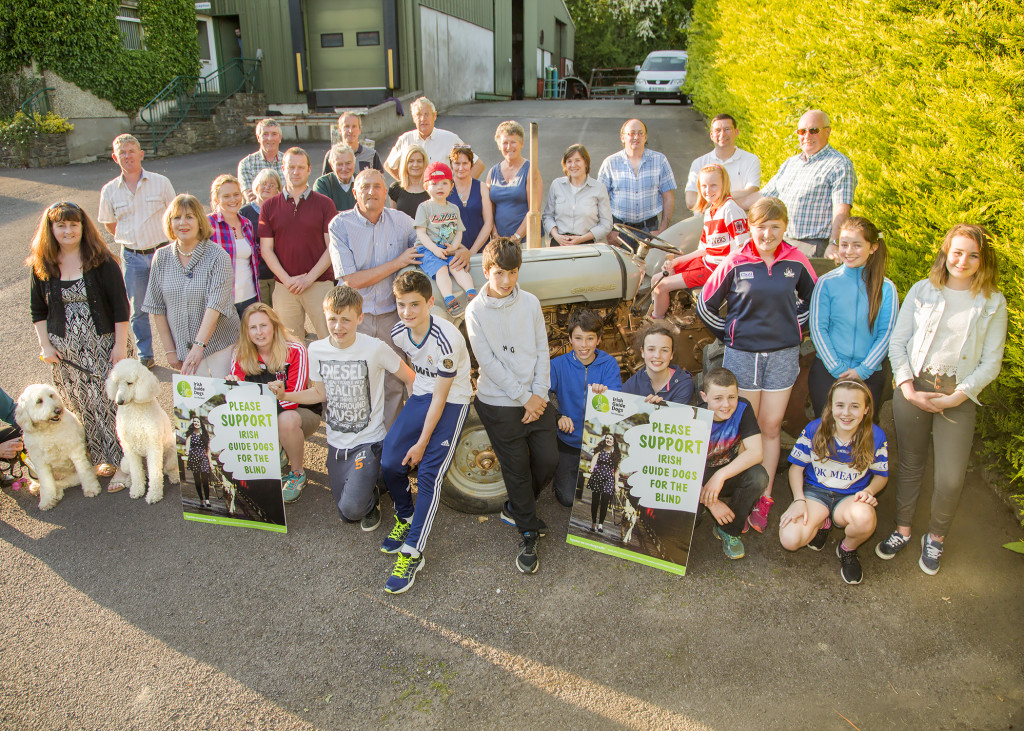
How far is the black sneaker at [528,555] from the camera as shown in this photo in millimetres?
3850

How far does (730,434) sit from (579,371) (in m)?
0.99

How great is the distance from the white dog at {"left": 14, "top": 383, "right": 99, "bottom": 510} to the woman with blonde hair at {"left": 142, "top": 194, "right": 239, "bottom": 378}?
0.77 metres

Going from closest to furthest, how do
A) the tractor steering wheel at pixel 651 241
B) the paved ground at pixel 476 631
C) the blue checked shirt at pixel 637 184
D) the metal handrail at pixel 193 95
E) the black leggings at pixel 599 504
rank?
the paved ground at pixel 476 631
the black leggings at pixel 599 504
the tractor steering wheel at pixel 651 241
the blue checked shirt at pixel 637 184
the metal handrail at pixel 193 95

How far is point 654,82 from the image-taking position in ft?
73.4

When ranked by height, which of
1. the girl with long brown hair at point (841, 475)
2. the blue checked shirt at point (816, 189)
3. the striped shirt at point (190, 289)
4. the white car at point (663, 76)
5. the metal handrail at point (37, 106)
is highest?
the white car at point (663, 76)

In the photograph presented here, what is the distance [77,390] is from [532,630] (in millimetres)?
3685

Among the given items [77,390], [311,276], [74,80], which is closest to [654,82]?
[74,80]

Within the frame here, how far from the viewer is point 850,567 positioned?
3789 millimetres

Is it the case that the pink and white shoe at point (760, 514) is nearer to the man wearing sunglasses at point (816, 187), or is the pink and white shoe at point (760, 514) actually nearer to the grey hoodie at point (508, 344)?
the grey hoodie at point (508, 344)

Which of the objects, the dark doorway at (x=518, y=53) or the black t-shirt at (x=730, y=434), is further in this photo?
the dark doorway at (x=518, y=53)

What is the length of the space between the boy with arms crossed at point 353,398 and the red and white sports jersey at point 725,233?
242 cm

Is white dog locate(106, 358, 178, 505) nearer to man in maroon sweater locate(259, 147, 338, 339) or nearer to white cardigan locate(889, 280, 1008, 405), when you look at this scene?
man in maroon sweater locate(259, 147, 338, 339)

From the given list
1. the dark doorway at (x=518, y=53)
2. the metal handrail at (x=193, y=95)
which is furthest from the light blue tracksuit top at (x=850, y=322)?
the dark doorway at (x=518, y=53)

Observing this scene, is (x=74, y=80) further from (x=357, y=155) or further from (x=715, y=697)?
(x=715, y=697)
